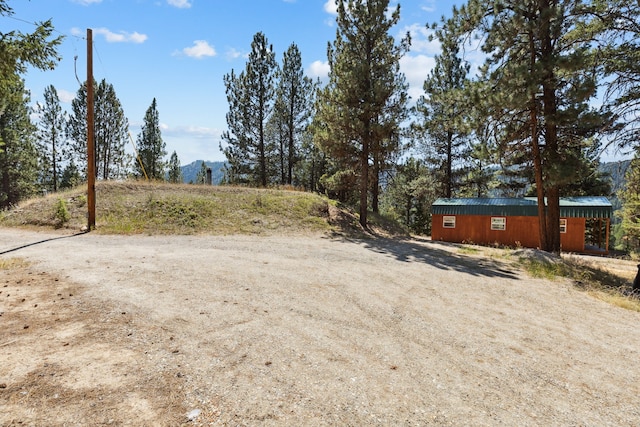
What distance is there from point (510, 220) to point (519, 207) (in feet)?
3.02

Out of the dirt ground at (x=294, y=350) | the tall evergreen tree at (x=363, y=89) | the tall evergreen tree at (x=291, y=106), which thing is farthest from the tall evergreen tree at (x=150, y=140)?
the dirt ground at (x=294, y=350)

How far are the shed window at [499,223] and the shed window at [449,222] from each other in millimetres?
2322

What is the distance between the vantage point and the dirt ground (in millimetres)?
2742

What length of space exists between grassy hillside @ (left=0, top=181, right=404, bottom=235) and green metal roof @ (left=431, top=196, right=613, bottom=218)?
4.98m

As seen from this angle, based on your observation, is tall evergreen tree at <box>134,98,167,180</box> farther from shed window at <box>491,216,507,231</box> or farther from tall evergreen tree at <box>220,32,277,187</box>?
shed window at <box>491,216,507,231</box>

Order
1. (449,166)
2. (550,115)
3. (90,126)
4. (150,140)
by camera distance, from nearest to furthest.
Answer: (550,115), (90,126), (449,166), (150,140)

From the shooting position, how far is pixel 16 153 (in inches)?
1114

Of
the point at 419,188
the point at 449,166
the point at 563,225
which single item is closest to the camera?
the point at 563,225

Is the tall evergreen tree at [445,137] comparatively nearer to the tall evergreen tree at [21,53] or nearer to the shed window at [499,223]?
the shed window at [499,223]

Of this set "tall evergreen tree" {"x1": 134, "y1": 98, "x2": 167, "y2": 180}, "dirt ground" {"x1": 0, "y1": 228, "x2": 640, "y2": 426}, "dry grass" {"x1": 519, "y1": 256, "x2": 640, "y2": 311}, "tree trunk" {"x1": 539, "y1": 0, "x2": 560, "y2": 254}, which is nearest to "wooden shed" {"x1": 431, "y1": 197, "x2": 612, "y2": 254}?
"tree trunk" {"x1": 539, "y1": 0, "x2": 560, "y2": 254}

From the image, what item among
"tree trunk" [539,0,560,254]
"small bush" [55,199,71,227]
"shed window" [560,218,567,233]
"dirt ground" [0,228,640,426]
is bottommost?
"dirt ground" [0,228,640,426]

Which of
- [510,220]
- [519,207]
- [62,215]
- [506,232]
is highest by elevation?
[519,207]

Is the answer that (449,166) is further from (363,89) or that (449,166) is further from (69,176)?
(69,176)

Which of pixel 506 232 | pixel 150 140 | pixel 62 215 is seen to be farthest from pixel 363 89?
pixel 150 140
